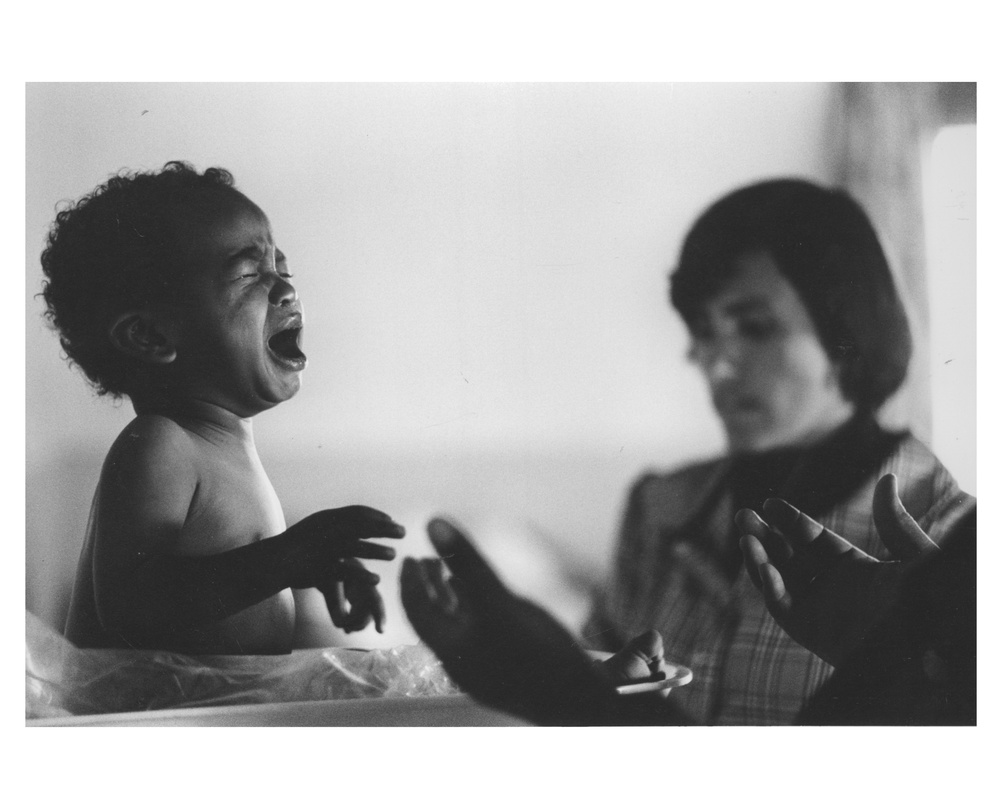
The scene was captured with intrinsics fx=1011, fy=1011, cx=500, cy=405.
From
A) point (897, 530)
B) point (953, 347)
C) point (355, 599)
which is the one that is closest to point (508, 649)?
point (355, 599)

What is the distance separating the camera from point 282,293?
2.39m

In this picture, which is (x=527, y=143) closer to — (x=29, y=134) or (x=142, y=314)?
(x=142, y=314)

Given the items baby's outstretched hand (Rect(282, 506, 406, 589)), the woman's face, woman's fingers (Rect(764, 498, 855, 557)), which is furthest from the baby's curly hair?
woman's fingers (Rect(764, 498, 855, 557))

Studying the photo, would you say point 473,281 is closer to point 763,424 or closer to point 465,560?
point 465,560

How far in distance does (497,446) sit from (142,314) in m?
0.89

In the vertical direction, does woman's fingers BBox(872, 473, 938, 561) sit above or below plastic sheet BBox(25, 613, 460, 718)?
above

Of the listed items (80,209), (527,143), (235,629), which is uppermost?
(527,143)

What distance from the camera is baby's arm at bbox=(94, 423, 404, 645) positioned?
2320 mm

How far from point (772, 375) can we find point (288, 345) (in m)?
1.15

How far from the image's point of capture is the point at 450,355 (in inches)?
94.8

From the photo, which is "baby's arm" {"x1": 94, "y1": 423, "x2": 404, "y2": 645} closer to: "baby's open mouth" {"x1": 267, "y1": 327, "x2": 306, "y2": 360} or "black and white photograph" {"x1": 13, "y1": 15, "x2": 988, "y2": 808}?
"black and white photograph" {"x1": 13, "y1": 15, "x2": 988, "y2": 808}

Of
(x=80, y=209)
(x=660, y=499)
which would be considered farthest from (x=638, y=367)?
(x=80, y=209)

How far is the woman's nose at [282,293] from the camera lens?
2.39 metres

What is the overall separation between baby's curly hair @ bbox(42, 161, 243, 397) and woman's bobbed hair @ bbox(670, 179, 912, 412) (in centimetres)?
113
